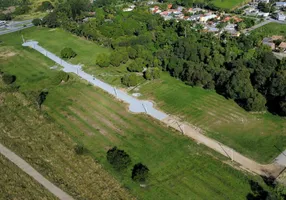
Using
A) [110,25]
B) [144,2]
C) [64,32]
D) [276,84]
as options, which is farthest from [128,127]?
[144,2]

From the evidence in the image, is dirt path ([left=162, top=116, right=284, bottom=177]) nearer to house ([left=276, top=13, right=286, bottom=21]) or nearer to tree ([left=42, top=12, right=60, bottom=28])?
house ([left=276, top=13, right=286, bottom=21])

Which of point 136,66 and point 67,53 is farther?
point 67,53

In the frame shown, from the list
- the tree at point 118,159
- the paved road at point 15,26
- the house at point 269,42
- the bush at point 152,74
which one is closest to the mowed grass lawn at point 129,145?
the tree at point 118,159

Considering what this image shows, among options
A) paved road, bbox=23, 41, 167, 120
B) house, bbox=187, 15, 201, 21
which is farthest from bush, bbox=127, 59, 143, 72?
house, bbox=187, 15, 201, 21

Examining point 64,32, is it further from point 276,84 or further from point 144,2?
point 276,84

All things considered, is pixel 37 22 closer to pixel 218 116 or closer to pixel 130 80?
pixel 130 80

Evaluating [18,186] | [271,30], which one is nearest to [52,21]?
[271,30]
